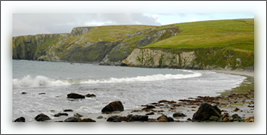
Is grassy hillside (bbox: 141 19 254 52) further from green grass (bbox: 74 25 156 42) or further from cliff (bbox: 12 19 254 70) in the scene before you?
green grass (bbox: 74 25 156 42)

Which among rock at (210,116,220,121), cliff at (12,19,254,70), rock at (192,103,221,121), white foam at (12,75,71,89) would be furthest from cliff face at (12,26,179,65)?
rock at (210,116,220,121)

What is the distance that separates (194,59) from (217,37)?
50.1 feet

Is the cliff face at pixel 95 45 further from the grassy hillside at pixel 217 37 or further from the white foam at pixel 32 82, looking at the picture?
the white foam at pixel 32 82

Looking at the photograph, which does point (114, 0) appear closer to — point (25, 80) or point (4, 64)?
point (4, 64)

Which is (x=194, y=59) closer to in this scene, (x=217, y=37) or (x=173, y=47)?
(x=173, y=47)

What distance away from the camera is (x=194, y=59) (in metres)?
94.8

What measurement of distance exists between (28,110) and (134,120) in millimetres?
6070

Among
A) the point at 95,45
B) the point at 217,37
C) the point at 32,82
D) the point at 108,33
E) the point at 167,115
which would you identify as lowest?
the point at 167,115

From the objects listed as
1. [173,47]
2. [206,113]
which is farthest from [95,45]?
[206,113]

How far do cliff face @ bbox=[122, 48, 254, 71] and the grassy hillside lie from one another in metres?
3.18

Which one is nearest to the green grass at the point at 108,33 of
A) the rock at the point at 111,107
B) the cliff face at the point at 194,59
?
the cliff face at the point at 194,59

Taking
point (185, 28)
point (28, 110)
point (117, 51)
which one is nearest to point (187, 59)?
point (185, 28)

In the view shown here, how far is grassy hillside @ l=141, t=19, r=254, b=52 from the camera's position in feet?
291

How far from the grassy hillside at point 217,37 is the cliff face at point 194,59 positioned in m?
3.18
